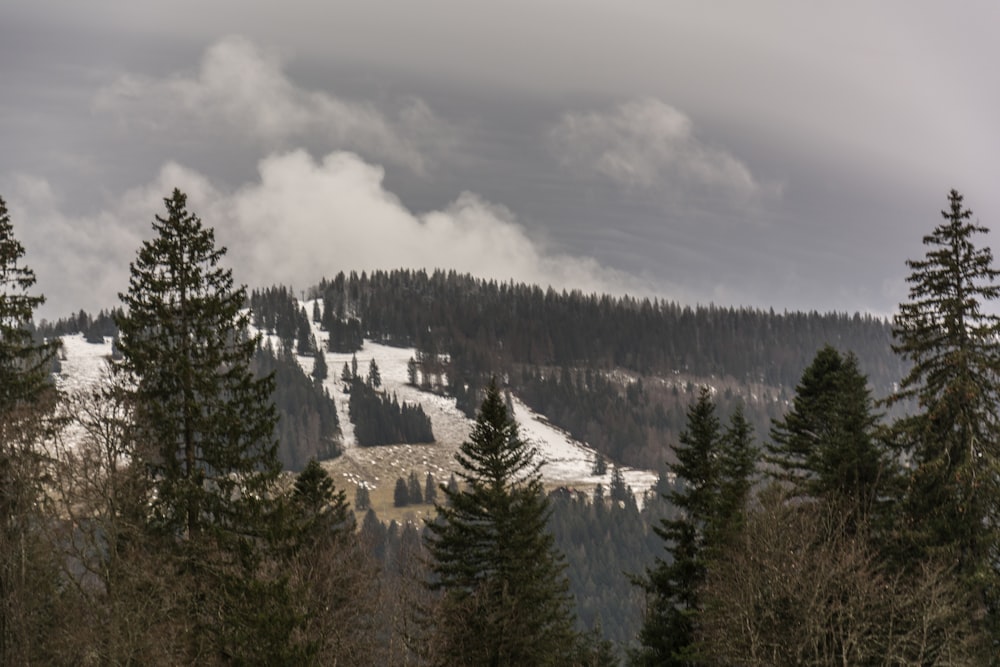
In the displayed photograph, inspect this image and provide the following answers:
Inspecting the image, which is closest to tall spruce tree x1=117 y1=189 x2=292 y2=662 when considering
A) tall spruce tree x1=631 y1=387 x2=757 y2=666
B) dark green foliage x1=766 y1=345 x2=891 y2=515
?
tall spruce tree x1=631 y1=387 x2=757 y2=666

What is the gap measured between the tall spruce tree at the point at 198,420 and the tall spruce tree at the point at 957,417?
68.8 feet

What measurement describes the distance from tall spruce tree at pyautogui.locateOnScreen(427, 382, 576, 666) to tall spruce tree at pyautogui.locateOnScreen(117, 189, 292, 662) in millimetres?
9249

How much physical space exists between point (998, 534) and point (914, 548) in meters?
3.00

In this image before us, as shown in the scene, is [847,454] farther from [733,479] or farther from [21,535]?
[21,535]

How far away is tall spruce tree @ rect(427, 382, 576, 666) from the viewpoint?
32.4 metres

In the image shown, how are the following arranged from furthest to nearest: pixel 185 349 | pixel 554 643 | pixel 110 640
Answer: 1. pixel 554 643
2. pixel 185 349
3. pixel 110 640

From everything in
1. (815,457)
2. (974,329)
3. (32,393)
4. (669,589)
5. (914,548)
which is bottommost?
(669,589)

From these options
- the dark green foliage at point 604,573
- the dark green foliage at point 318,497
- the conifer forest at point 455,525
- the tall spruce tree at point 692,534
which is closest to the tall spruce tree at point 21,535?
the conifer forest at point 455,525

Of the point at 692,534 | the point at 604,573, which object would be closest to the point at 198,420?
the point at 692,534

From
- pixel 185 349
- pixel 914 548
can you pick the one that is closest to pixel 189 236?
pixel 185 349

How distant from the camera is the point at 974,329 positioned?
27.2m

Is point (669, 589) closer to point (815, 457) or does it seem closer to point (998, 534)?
point (815, 457)

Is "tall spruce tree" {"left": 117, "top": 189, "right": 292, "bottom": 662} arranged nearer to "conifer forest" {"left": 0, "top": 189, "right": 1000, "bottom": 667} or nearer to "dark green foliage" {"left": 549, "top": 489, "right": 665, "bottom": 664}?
"conifer forest" {"left": 0, "top": 189, "right": 1000, "bottom": 667}

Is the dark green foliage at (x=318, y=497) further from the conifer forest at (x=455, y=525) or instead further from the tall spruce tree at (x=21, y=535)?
the tall spruce tree at (x=21, y=535)
